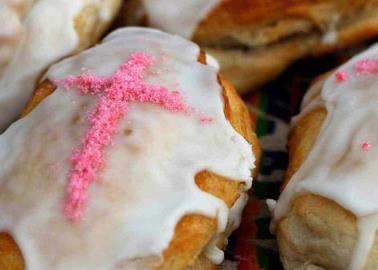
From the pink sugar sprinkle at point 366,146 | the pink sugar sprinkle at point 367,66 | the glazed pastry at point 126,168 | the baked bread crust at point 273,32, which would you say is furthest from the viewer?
the baked bread crust at point 273,32

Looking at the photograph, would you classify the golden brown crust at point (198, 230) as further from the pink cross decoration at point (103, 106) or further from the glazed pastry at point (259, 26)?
the glazed pastry at point (259, 26)

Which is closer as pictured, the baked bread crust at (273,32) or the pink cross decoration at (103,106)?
the pink cross decoration at (103,106)

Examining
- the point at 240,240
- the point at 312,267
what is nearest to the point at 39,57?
the point at 240,240

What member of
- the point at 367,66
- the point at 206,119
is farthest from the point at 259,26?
the point at 206,119

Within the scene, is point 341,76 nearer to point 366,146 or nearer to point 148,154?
point 366,146

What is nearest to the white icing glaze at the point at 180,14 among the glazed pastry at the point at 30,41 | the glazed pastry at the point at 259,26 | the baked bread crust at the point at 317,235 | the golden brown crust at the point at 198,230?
the glazed pastry at the point at 259,26

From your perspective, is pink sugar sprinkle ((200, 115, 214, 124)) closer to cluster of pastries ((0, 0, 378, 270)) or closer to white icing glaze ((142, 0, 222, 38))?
cluster of pastries ((0, 0, 378, 270))

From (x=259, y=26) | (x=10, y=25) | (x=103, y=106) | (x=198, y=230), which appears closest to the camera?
(x=198, y=230)

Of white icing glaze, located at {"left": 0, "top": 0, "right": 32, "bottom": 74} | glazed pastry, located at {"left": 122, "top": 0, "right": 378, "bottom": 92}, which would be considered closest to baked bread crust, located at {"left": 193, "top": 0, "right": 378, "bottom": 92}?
glazed pastry, located at {"left": 122, "top": 0, "right": 378, "bottom": 92}
